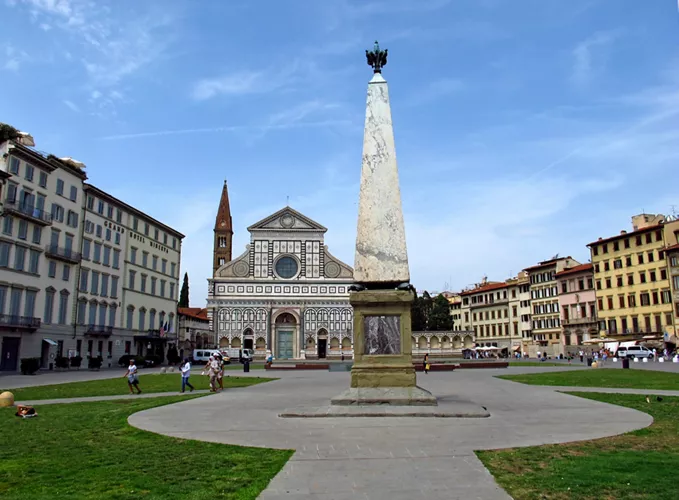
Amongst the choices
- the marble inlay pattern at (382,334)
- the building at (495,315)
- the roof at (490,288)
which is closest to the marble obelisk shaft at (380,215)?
the marble inlay pattern at (382,334)

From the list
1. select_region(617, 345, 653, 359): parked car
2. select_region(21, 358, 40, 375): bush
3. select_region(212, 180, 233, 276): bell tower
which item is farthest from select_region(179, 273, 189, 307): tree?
select_region(617, 345, 653, 359): parked car

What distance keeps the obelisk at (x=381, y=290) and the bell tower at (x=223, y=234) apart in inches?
2995

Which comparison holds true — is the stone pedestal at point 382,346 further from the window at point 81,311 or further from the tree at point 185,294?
the tree at point 185,294

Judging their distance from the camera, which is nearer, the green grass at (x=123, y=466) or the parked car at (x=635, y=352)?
the green grass at (x=123, y=466)

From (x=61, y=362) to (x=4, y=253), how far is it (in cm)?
868

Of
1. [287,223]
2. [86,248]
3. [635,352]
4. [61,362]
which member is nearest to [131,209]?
[86,248]

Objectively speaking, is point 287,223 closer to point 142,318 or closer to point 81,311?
point 142,318

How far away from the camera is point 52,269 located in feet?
133

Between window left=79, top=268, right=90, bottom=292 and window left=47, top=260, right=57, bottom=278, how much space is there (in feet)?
10.8

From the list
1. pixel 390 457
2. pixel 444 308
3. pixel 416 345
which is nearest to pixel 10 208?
pixel 390 457

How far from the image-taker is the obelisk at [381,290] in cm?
1235

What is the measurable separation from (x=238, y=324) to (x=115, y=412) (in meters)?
58.9

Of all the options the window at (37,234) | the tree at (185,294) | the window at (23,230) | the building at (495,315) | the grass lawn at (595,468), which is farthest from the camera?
the tree at (185,294)

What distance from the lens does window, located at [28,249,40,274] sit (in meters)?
38.1
